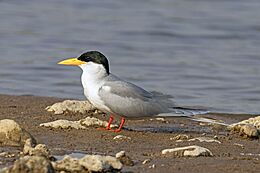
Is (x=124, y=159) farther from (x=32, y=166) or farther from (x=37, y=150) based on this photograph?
(x=32, y=166)

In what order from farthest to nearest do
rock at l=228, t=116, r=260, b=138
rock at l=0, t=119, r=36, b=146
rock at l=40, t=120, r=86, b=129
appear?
rock at l=228, t=116, r=260, b=138 → rock at l=40, t=120, r=86, b=129 → rock at l=0, t=119, r=36, b=146

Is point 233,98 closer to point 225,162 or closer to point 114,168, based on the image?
point 225,162

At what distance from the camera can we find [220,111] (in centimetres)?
1160

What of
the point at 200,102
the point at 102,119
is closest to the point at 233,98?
the point at 200,102

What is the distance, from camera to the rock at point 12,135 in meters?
7.33

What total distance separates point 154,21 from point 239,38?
2343 mm

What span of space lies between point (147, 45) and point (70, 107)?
24.0ft

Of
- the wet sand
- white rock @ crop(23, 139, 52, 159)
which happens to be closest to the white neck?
the wet sand

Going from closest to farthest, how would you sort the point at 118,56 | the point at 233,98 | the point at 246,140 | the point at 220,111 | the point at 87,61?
the point at 246,140
the point at 87,61
the point at 220,111
the point at 233,98
the point at 118,56

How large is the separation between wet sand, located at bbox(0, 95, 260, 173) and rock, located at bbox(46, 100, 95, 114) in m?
0.08

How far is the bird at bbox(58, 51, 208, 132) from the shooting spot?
8.85m

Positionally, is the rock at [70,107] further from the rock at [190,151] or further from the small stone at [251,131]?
the rock at [190,151]

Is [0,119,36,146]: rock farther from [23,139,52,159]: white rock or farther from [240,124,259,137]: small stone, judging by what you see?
[240,124,259,137]: small stone

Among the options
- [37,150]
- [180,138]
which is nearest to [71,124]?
[180,138]
